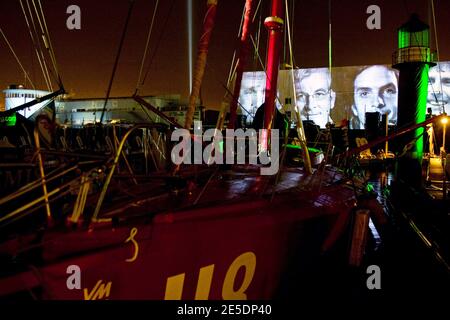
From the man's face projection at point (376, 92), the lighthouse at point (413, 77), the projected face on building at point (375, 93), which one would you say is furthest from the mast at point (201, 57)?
the man's face projection at point (376, 92)

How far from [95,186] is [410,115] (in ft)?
50.9

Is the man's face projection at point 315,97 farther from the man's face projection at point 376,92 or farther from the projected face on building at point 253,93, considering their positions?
the projected face on building at point 253,93

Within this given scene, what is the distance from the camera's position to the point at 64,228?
9.99ft

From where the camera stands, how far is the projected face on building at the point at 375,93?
23953 millimetres

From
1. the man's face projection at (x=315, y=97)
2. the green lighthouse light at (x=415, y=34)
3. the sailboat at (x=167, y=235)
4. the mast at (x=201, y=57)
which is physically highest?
the green lighthouse light at (x=415, y=34)

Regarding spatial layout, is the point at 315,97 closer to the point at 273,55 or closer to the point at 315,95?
the point at 315,95

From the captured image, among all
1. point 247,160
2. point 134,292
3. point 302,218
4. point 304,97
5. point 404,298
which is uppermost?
point 304,97

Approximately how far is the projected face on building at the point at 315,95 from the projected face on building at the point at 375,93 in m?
1.66

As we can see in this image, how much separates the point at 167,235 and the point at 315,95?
77.7 ft

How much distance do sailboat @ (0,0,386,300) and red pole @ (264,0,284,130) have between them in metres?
1.34

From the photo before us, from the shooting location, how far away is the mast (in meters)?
4.96

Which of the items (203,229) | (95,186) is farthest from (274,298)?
(95,186)

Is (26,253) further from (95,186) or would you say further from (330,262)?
(330,262)
